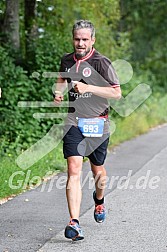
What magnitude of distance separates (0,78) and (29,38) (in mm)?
2539

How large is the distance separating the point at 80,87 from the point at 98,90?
0.23 m

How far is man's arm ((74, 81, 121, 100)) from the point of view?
6910 millimetres

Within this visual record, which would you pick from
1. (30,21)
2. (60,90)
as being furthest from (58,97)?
(30,21)

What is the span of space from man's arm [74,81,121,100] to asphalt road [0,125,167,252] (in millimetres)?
1373

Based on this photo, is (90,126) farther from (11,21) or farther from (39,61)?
(11,21)

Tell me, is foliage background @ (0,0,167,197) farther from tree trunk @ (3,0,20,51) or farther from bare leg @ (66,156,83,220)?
bare leg @ (66,156,83,220)

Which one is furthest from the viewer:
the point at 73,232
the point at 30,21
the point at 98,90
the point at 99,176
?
the point at 30,21

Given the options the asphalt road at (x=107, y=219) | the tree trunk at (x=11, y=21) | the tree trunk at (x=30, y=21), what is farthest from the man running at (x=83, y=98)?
the tree trunk at (x=30, y=21)

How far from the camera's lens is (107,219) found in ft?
26.8

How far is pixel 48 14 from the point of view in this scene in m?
17.7

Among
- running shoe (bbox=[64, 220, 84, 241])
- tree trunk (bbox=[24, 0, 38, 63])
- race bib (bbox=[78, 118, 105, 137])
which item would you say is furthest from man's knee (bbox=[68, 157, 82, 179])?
tree trunk (bbox=[24, 0, 38, 63])

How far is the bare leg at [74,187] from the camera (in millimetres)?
7027

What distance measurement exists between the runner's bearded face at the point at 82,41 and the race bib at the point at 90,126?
62 centimetres

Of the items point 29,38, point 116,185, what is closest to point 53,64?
point 29,38
